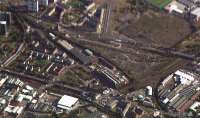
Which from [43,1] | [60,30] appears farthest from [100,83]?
[43,1]

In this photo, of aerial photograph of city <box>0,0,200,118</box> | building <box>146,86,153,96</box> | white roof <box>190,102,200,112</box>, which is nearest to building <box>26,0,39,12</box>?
aerial photograph of city <box>0,0,200,118</box>

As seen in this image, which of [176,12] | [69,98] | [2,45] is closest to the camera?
[69,98]

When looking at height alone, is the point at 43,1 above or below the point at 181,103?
above

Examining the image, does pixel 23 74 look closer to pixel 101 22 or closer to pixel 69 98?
pixel 69 98

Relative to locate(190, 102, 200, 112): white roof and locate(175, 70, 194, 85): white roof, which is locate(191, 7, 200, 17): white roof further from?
locate(190, 102, 200, 112): white roof

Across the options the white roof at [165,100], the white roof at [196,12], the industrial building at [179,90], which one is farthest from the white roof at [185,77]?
the white roof at [196,12]
